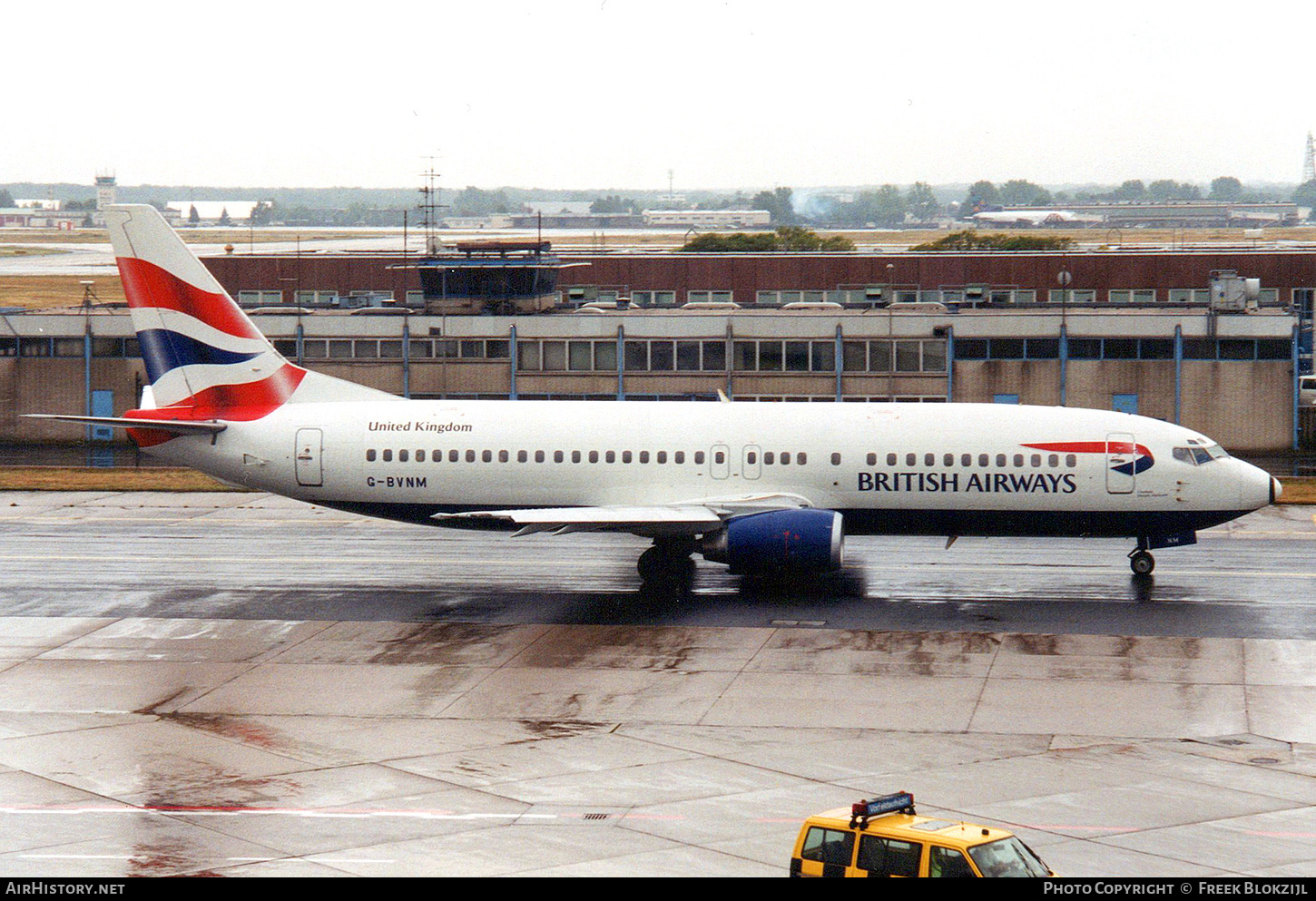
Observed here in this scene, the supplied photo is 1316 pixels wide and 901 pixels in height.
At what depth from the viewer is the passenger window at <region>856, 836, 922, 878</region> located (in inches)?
643

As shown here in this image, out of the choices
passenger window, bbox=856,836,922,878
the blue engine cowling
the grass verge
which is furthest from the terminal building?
passenger window, bbox=856,836,922,878

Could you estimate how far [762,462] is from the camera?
3888 cm

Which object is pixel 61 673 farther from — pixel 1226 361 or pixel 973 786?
pixel 1226 361

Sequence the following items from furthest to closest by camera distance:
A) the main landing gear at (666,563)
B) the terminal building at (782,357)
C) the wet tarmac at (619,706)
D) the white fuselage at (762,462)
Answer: the terminal building at (782,357)
the main landing gear at (666,563)
the white fuselage at (762,462)
the wet tarmac at (619,706)

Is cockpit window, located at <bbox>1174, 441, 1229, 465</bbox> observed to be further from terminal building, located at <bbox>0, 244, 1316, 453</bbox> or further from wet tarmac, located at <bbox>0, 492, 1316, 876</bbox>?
terminal building, located at <bbox>0, 244, 1316, 453</bbox>

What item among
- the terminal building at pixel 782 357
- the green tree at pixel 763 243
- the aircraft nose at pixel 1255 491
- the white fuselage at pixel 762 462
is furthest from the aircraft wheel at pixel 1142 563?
the green tree at pixel 763 243

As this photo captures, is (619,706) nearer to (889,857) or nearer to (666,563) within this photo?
(666,563)

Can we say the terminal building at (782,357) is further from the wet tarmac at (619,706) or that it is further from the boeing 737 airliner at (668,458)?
the boeing 737 airliner at (668,458)

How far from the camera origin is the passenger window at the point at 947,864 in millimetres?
15953

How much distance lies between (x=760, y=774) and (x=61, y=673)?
1541cm

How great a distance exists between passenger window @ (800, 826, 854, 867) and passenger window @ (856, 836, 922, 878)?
7.2 inches

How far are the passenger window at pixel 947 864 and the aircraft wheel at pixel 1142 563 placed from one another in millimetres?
24845

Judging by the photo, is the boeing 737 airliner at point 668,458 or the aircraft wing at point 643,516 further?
the boeing 737 airliner at point 668,458
